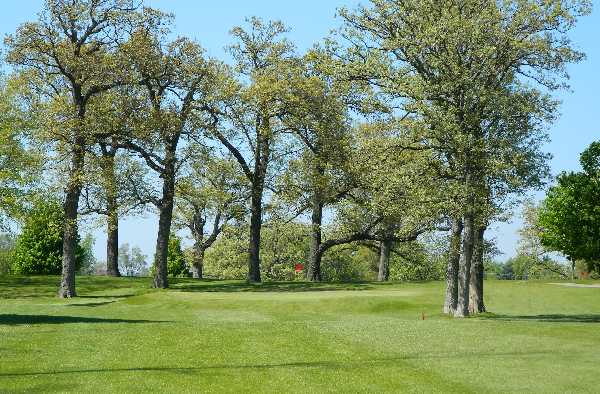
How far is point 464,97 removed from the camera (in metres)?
34.6

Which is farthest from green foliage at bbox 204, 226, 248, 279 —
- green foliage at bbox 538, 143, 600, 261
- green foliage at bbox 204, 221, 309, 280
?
green foliage at bbox 538, 143, 600, 261

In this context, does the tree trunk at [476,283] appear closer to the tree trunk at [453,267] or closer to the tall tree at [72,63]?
the tree trunk at [453,267]

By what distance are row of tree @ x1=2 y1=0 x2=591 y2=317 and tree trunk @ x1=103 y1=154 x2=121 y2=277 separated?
0.20 m

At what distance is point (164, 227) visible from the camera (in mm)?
55156

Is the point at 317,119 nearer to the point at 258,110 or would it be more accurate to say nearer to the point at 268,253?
the point at 258,110

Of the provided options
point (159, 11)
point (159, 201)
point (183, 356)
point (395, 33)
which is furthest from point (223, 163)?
point (183, 356)

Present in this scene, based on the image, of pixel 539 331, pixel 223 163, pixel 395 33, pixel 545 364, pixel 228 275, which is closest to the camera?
pixel 545 364

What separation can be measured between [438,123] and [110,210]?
90.0 feet

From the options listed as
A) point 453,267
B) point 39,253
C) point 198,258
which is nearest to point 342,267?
point 198,258

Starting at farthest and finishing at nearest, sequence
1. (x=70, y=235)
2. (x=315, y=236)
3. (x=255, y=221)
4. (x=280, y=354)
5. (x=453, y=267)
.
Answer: (x=315, y=236) < (x=255, y=221) < (x=70, y=235) < (x=453, y=267) < (x=280, y=354)

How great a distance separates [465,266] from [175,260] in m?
53.6

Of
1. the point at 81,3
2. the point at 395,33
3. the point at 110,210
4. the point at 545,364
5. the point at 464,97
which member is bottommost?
the point at 545,364

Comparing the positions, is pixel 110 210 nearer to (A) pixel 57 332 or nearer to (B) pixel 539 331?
(A) pixel 57 332

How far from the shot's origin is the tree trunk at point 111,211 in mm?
48969
